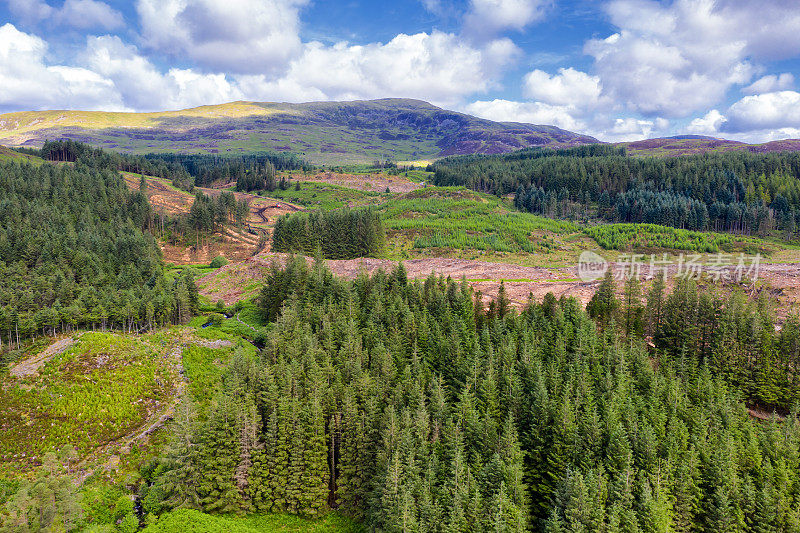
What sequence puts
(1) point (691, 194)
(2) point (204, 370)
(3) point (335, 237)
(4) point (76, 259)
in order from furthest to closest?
(1) point (691, 194) → (3) point (335, 237) → (4) point (76, 259) → (2) point (204, 370)

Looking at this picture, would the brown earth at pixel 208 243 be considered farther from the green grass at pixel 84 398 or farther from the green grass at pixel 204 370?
the green grass at pixel 84 398

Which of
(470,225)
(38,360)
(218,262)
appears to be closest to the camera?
(38,360)

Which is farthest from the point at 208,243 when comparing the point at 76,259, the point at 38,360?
the point at 38,360

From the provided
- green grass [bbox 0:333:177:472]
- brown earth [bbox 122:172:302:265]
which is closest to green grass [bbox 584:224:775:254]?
brown earth [bbox 122:172:302:265]

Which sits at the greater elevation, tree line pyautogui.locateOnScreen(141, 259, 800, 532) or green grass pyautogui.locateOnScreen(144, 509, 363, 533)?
tree line pyautogui.locateOnScreen(141, 259, 800, 532)

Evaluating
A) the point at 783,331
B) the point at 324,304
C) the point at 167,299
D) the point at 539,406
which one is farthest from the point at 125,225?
the point at 783,331

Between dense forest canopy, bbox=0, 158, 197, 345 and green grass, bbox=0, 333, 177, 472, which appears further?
dense forest canopy, bbox=0, 158, 197, 345

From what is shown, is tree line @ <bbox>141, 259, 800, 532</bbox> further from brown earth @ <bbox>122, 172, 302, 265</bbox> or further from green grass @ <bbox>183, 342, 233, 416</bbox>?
brown earth @ <bbox>122, 172, 302, 265</bbox>

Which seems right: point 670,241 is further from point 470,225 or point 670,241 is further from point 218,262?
point 218,262
